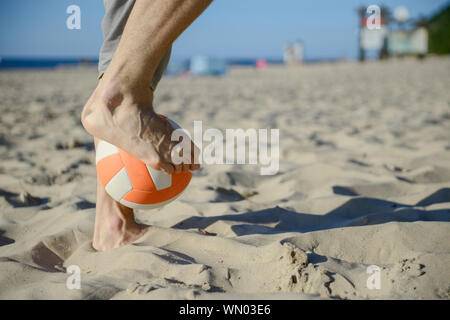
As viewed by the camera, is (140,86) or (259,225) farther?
(259,225)

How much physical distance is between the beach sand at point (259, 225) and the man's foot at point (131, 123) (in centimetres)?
40

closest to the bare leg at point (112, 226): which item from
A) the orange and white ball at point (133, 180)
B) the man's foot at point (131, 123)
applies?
the orange and white ball at point (133, 180)

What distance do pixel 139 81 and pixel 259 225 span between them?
2.93 ft

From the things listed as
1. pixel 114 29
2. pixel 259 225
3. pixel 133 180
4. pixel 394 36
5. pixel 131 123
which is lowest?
pixel 259 225

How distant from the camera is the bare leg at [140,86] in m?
1.35

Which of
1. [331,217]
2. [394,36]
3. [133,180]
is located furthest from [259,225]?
[394,36]

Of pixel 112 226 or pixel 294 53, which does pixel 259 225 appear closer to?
pixel 112 226

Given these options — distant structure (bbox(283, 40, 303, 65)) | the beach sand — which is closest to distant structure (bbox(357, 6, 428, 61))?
distant structure (bbox(283, 40, 303, 65))

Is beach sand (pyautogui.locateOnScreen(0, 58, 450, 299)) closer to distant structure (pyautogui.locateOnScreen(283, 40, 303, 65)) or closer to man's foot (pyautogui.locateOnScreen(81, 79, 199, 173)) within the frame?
man's foot (pyautogui.locateOnScreen(81, 79, 199, 173))

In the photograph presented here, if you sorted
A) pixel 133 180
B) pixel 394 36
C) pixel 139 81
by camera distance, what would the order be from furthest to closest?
pixel 394 36 < pixel 133 180 < pixel 139 81

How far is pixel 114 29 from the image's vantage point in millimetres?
1596

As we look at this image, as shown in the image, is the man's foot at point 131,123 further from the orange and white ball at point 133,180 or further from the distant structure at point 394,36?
the distant structure at point 394,36
